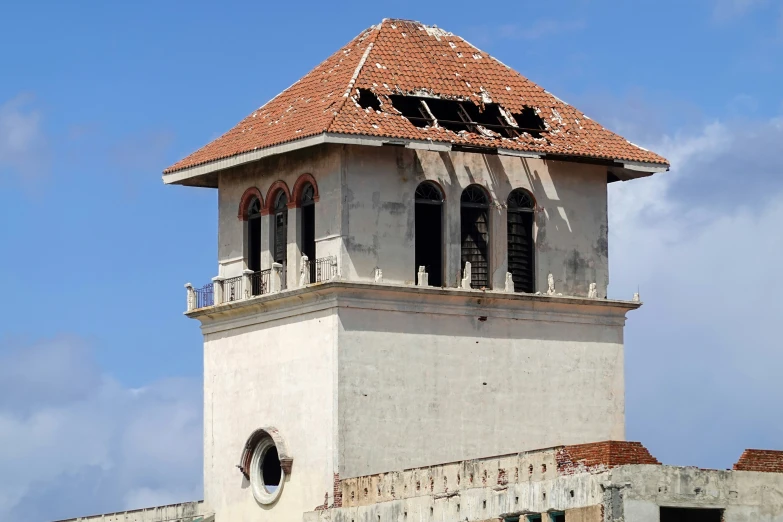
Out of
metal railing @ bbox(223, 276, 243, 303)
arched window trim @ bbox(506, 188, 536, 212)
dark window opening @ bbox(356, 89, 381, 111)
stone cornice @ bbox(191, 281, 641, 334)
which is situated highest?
dark window opening @ bbox(356, 89, 381, 111)

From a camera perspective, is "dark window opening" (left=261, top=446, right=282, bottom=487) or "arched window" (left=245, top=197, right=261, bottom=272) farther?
"arched window" (left=245, top=197, right=261, bottom=272)

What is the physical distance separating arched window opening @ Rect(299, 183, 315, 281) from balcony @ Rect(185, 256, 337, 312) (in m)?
0.57

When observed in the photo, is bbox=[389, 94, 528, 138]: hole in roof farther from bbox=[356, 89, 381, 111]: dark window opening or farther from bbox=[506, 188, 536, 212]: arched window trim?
bbox=[506, 188, 536, 212]: arched window trim

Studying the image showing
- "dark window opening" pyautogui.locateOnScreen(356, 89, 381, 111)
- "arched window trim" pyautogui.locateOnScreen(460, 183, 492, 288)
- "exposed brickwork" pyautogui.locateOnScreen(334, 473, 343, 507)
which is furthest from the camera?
"arched window trim" pyautogui.locateOnScreen(460, 183, 492, 288)

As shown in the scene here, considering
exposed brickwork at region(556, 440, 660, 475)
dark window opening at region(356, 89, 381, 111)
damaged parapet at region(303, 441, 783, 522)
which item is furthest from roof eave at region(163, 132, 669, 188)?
exposed brickwork at region(556, 440, 660, 475)

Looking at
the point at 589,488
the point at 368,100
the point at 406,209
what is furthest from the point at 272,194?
the point at 589,488

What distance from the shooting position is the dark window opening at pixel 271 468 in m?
70.2

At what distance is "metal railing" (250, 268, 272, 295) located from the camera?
7056 centimetres

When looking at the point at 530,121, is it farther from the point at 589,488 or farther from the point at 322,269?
the point at 589,488

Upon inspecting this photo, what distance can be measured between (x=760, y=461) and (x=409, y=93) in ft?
53.0

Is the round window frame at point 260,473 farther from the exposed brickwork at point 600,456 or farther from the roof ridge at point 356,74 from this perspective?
the exposed brickwork at point 600,456

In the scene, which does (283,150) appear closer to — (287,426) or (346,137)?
(346,137)

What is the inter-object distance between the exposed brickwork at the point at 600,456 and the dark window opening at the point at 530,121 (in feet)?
49.8

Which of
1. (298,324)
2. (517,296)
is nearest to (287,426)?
(298,324)
